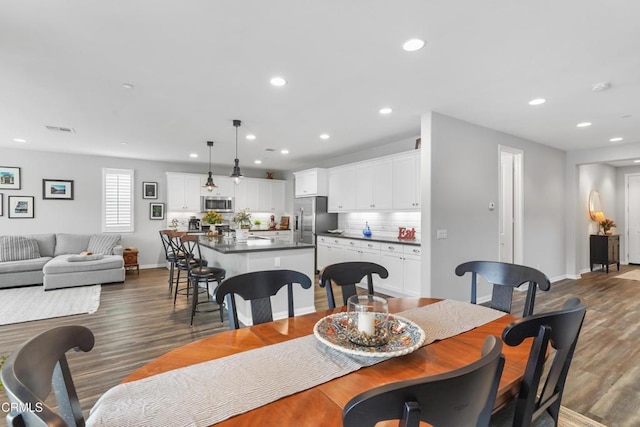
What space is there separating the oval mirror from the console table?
0.48m

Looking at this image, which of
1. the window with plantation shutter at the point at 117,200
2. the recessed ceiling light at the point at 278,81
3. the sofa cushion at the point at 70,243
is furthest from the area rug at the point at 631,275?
the sofa cushion at the point at 70,243

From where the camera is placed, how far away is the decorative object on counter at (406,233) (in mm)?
5617

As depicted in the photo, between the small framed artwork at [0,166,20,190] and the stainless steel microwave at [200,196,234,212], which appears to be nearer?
the small framed artwork at [0,166,20,190]

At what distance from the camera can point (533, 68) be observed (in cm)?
282

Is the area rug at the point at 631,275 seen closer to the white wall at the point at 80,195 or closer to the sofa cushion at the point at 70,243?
the white wall at the point at 80,195

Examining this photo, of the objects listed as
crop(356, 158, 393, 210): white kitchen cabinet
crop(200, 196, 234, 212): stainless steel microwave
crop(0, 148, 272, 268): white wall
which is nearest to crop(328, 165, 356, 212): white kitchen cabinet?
crop(356, 158, 393, 210): white kitchen cabinet

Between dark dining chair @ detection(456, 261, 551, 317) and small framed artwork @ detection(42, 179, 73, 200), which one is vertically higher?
small framed artwork @ detection(42, 179, 73, 200)

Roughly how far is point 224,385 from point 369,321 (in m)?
0.61

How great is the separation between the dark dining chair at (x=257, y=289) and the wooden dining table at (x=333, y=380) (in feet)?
0.69

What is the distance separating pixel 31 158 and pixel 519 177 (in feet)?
31.3

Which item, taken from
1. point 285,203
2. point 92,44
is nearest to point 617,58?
point 92,44

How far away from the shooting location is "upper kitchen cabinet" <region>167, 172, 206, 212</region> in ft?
25.8

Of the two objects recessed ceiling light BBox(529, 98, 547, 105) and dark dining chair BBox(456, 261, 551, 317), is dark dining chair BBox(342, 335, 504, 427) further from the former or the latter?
recessed ceiling light BBox(529, 98, 547, 105)

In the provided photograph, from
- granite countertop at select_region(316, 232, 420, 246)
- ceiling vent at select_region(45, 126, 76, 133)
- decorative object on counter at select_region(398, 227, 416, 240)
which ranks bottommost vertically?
granite countertop at select_region(316, 232, 420, 246)
